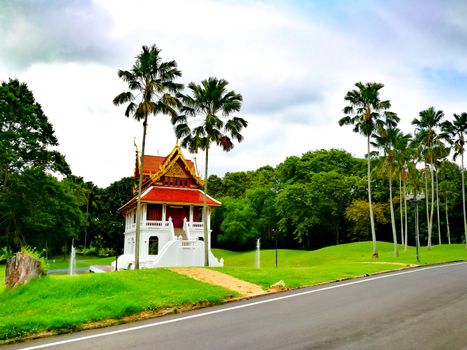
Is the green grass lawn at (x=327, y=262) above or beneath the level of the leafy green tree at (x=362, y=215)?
beneath

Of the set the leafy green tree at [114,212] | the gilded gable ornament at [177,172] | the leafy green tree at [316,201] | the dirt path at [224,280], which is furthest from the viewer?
the leafy green tree at [114,212]

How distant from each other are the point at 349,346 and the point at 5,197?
4248cm

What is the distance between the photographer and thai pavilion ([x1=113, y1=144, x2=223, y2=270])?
3241 centimetres

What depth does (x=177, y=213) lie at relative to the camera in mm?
38531

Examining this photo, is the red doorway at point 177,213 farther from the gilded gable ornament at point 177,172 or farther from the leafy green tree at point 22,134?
the leafy green tree at point 22,134

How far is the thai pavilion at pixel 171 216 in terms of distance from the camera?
3241 centimetres

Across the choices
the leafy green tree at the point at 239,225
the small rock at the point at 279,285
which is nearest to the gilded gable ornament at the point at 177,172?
the small rock at the point at 279,285

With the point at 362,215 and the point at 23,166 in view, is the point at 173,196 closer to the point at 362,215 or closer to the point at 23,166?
the point at 23,166

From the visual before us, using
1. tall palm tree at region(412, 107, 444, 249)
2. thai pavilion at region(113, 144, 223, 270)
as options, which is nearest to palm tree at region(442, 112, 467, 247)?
tall palm tree at region(412, 107, 444, 249)

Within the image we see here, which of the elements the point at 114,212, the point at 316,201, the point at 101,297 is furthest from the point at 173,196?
the point at 114,212

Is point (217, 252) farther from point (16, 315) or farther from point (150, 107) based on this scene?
point (16, 315)

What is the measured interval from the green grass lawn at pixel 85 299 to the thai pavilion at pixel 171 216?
677 inches

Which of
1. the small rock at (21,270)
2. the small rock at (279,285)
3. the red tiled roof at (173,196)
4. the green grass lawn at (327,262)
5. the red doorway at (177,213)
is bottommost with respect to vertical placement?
the green grass lawn at (327,262)

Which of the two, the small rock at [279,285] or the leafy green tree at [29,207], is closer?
the small rock at [279,285]
